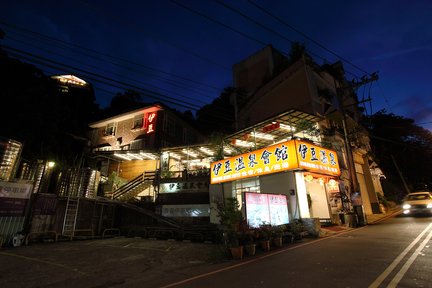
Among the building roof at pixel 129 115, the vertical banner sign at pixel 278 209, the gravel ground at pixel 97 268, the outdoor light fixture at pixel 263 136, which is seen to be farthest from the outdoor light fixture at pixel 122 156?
the vertical banner sign at pixel 278 209

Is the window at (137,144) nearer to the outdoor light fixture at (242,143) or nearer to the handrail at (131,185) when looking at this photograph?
the handrail at (131,185)

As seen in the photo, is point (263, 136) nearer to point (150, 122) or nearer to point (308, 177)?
point (308, 177)

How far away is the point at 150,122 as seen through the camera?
29922 mm

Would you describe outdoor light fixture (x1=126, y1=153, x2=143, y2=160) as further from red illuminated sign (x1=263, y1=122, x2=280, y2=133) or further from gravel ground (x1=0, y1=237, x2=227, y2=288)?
gravel ground (x1=0, y1=237, x2=227, y2=288)

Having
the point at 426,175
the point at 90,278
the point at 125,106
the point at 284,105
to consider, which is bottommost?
the point at 90,278

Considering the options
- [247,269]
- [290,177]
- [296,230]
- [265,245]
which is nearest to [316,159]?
[290,177]

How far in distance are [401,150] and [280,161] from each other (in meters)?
32.9

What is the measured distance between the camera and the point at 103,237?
1822 cm

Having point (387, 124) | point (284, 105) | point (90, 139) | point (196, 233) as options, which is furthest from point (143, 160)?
point (387, 124)

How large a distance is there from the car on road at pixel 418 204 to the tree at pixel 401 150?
60.7ft

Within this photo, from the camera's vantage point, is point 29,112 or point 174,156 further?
point 174,156

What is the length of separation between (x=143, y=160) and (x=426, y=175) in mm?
44671

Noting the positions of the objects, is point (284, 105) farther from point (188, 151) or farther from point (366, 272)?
point (366, 272)

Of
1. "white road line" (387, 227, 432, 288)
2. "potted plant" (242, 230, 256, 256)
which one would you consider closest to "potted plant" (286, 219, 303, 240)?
"potted plant" (242, 230, 256, 256)
